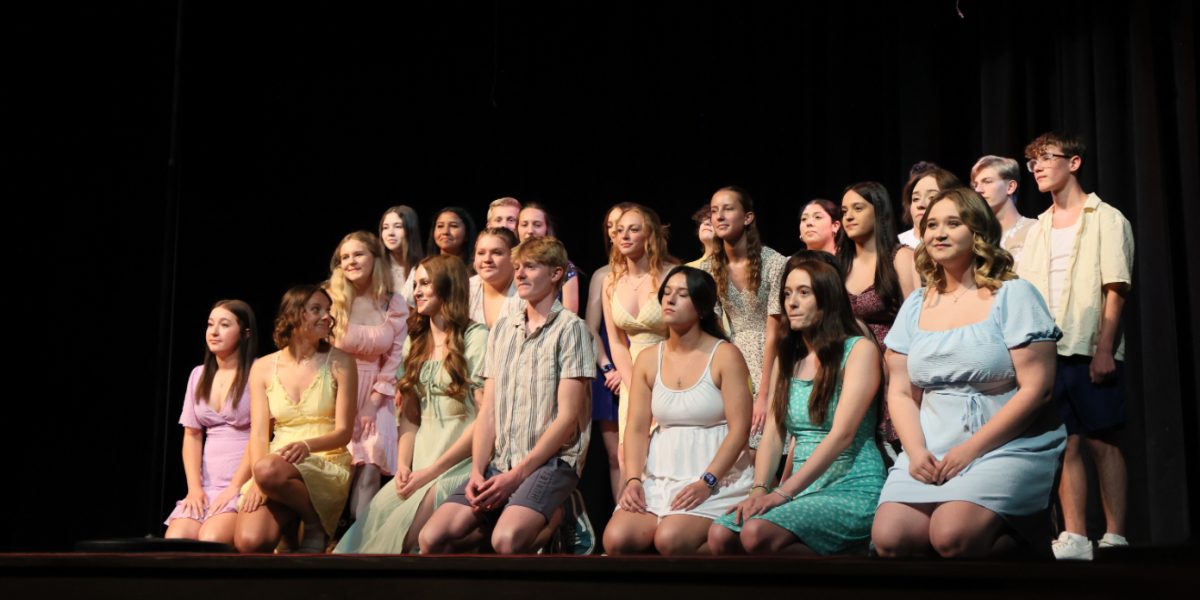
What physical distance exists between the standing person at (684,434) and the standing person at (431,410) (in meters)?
0.66

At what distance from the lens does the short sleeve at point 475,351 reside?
384 centimetres

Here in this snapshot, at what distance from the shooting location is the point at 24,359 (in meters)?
4.50

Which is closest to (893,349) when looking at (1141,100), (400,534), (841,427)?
(841,427)

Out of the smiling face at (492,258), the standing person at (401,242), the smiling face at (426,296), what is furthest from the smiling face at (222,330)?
the smiling face at (492,258)

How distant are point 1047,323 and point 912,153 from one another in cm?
237

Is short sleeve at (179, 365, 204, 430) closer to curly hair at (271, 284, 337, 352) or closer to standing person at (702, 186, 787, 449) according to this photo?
curly hair at (271, 284, 337, 352)

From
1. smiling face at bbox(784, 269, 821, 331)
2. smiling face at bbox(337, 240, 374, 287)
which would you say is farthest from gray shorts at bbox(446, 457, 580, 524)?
Answer: smiling face at bbox(337, 240, 374, 287)

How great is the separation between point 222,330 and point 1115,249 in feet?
9.80

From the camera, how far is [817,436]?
3.12 metres

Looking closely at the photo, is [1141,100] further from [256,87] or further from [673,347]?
[256,87]

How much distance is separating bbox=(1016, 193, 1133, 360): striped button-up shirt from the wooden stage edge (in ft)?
5.68

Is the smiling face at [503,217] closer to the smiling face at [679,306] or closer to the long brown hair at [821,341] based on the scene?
the smiling face at [679,306]

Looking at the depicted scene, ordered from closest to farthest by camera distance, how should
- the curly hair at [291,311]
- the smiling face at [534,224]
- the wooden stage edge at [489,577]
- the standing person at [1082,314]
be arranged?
the wooden stage edge at [489,577]
the standing person at [1082,314]
the curly hair at [291,311]
the smiling face at [534,224]

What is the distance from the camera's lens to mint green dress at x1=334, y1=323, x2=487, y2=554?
366 cm
